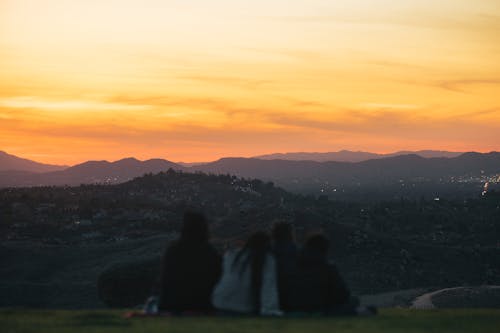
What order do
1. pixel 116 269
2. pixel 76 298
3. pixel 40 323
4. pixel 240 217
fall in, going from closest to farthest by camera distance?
pixel 40 323
pixel 116 269
pixel 76 298
pixel 240 217

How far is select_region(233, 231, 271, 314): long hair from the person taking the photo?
13.7 m

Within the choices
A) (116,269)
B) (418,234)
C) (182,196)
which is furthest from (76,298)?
(182,196)

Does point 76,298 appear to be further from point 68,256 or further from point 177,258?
point 177,258

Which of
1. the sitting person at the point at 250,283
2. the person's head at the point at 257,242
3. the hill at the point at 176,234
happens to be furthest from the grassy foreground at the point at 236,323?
the hill at the point at 176,234

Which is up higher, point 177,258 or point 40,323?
point 177,258

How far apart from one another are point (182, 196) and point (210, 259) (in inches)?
2307

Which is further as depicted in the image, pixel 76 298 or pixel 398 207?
pixel 398 207

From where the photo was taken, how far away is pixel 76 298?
32062 mm

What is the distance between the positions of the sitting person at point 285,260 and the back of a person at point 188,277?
101 centimetres

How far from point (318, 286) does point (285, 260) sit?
0.70 m

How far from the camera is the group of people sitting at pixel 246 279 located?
13.8m

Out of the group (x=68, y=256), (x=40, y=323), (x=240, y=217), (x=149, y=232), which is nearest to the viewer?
(x=40, y=323)

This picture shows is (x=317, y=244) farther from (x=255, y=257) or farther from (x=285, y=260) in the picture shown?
(x=255, y=257)

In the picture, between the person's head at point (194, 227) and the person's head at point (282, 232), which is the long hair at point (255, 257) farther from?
the person's head at point (194, 227)
